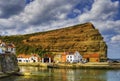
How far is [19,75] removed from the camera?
227 ft

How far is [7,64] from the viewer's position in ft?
230

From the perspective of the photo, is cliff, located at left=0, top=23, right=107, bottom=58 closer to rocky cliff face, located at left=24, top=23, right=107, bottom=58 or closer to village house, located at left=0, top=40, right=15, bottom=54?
rocky cliff face, located at left=24, top=23, right=107, bottom=58

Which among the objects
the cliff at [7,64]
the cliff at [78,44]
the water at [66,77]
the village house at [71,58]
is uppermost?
the cliff at [78,44]

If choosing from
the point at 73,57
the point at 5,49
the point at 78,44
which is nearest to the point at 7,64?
the point at 5,49

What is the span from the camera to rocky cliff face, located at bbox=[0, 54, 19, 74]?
65.6 m

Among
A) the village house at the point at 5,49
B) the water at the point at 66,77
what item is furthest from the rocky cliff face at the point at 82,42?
the village house at the point at 5,49

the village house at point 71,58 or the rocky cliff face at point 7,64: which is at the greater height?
the village house at point 71,58

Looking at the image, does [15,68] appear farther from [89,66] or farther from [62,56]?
[62,56]

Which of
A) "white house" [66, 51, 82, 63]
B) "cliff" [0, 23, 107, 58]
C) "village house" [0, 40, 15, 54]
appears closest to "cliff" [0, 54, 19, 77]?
"village house" [0, 40, 15, 54]

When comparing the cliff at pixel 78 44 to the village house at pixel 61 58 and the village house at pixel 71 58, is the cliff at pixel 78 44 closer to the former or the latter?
the village house at pixel 61 58

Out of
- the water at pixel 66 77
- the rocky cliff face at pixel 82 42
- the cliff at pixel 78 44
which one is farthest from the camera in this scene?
the cliff at pixel 78 44

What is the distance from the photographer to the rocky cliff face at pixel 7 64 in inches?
2584

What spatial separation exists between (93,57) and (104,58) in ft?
60.3

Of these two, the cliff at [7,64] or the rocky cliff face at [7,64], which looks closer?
the cliff at [7,64]
